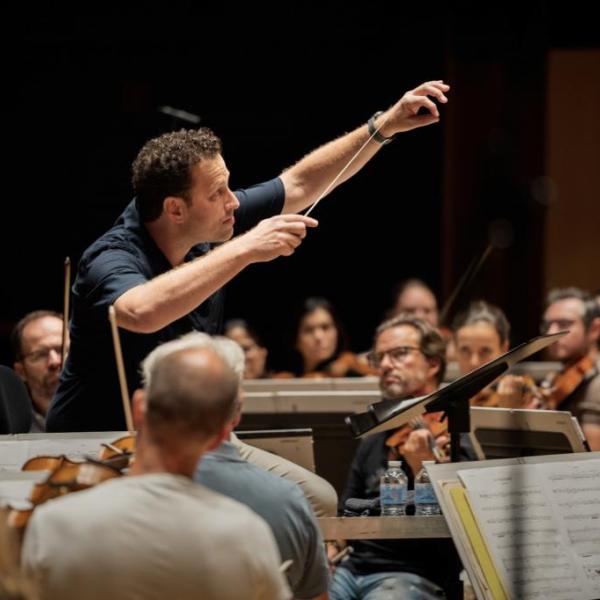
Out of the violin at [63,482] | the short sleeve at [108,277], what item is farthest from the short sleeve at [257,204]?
the violin at [63,482]

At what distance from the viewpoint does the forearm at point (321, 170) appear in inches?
150

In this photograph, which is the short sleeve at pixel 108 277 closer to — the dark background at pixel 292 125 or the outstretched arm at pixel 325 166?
the outstretched arm at pixel 325 166

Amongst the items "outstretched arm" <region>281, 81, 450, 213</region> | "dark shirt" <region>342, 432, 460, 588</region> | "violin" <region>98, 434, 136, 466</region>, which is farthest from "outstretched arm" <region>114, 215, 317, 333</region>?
"dark shirt" <region>342, 432, 460, 588</region>

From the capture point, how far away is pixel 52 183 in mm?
7941

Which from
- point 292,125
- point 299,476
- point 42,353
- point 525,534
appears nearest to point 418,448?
point 299,476

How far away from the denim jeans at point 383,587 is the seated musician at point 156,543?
157 centimetres

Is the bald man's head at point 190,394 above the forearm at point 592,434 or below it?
above

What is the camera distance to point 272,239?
300cm

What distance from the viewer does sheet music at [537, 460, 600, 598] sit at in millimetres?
3088

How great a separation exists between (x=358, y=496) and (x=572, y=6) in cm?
511

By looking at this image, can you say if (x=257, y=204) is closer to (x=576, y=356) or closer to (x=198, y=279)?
(x=198, y=279)

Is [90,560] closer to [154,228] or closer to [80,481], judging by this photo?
[80,481]

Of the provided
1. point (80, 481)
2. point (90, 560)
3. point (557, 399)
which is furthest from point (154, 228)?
point (557, 399)

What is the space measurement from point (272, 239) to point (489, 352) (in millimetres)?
2759
